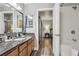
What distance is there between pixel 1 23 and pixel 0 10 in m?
0.27

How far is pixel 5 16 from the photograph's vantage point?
225 cm

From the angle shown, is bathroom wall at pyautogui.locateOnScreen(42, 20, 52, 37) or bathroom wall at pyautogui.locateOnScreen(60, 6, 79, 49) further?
bathroom wall at pyautogui.locateOnScreen(42, 20, 52, 37)

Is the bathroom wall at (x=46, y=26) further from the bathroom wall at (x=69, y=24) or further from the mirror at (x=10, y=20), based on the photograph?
the mirror at (x=10, y=20)

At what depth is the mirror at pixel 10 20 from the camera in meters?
2.21

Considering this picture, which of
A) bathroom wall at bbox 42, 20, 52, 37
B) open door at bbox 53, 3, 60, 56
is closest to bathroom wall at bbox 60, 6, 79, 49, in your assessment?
open door at bbox 53, 3, 60, 56

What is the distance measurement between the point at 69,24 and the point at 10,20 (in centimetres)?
113

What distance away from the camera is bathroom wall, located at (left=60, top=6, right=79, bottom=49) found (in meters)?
2.05

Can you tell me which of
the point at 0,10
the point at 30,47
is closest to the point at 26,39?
the point at 30,47

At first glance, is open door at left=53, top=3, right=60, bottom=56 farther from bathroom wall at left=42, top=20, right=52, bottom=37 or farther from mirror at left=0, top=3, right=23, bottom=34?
mirror at left=0, top=3, right=23, bottom=34

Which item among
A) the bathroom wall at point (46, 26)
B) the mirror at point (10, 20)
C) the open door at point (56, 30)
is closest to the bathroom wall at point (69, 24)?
the open door at point (56, 30)

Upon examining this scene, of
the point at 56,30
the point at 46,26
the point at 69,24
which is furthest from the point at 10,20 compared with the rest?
the point at 69,24

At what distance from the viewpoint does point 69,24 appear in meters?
2.09

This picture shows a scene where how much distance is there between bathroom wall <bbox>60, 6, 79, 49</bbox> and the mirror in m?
0.78

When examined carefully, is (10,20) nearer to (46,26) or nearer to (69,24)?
(46,26)
